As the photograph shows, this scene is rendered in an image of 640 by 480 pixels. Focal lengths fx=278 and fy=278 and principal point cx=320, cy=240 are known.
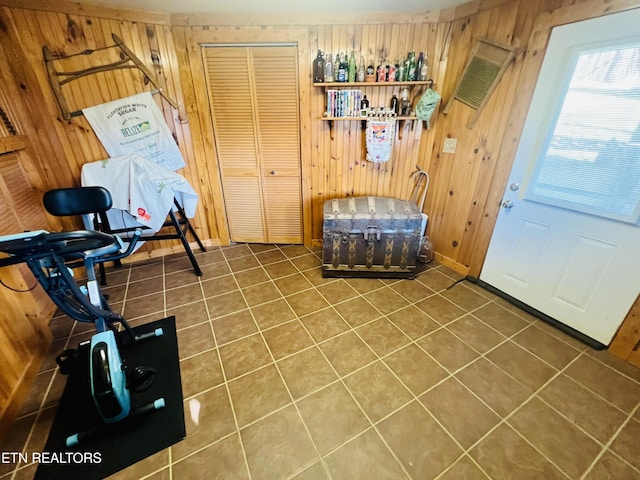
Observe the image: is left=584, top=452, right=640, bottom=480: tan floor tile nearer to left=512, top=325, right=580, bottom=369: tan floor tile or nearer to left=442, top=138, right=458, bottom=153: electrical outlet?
left=512, top=325, right=580, bottom=369: tan floor tile

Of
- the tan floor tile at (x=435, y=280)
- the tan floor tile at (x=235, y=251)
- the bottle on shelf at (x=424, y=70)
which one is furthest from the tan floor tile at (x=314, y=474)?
the bottle on shelf at (x=424, y=70)

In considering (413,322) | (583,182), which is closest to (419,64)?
(583,182)

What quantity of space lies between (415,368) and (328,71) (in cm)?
261

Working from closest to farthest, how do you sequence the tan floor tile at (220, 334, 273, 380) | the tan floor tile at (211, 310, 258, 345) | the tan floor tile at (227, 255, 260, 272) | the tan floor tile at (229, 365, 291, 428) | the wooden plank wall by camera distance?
the tan floor tile at (229, 365, 291, 428)
the tan floor tile at (220, 334, 273, 380)
the tan floor tile at (211, 310, 258, 345)
the wooden plank wall
the tan floor tile at (227, 255, 260, 272)

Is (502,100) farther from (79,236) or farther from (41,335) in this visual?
(41,335)

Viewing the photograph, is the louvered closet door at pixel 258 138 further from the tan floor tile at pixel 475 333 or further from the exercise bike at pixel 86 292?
the tan floor tile at pixel 475 333

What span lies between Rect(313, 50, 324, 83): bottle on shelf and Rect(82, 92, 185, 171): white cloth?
156 centimetres

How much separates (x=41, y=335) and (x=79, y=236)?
1410 mm

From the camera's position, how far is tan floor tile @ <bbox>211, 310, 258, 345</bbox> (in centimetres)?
206

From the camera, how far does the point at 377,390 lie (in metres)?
1.67

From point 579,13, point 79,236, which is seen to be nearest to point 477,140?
point 579,13

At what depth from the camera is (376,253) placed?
2707mm

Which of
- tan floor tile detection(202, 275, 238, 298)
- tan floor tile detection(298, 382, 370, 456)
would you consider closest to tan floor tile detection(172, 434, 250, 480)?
tan floor tile detection(298, 382, 370, 456)

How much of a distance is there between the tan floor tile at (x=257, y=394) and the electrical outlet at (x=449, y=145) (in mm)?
2491
